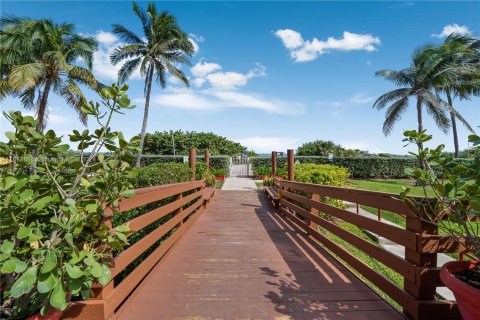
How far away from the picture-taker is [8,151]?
5.23 feet

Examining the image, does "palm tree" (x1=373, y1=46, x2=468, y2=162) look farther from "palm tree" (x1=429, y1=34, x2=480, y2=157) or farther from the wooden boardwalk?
the wooden boardwalk

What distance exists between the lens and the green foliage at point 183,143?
106 ft

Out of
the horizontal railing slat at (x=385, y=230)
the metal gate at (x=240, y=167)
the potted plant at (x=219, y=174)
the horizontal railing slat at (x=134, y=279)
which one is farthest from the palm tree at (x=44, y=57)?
the horizontal railing slat at (x=385, y=230)

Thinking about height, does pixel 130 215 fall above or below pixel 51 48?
below

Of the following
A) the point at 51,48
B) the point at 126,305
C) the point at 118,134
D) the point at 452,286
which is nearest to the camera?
the point at 452,286

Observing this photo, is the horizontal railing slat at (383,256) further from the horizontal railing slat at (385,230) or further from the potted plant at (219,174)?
the potted plant at (219,174)

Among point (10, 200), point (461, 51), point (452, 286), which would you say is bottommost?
A: point (452, 286)

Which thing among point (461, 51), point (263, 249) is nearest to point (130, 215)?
point (263, 249)

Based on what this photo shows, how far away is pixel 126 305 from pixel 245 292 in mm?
1002

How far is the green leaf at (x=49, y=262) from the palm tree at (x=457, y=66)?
2495 centimetres

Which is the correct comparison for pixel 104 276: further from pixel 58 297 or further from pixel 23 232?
pixel 23 232

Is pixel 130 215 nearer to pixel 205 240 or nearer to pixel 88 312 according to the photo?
pixel 205 240

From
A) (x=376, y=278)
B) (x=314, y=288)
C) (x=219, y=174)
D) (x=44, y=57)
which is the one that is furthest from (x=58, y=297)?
(x=44, y=57)

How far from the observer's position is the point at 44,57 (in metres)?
16.8
